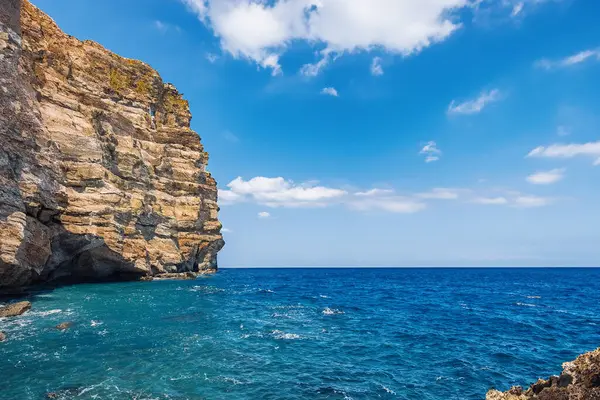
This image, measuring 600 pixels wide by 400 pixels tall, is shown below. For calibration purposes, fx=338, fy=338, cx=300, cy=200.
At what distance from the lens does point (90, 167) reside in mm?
53656

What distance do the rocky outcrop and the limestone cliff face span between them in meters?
41.3

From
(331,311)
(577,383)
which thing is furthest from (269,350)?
(577,383)

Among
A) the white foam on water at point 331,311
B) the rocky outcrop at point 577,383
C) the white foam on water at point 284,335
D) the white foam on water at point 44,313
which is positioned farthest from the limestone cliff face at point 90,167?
the rocky outcrop at point 577,383

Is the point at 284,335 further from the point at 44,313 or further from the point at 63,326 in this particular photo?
the point at 44,313

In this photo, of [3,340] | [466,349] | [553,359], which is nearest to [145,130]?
[3,340]

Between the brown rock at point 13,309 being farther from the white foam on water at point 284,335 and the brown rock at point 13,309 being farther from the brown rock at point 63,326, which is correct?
the white foam on water at point 284,335

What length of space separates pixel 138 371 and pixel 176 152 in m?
66.7

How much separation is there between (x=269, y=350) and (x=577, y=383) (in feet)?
63.3

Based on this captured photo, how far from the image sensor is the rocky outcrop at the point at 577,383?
28.1ft

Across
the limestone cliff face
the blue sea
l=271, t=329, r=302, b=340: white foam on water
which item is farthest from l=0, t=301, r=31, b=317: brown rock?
l=271, t=329, r=302, b=340: white foam on water

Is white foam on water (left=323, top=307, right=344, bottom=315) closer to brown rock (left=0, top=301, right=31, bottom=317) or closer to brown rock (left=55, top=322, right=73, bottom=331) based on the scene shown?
brown rock (left=55, top=322, right=73, bottom=331)

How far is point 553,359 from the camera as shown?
936 inches

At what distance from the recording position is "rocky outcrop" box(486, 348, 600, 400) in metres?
8.57

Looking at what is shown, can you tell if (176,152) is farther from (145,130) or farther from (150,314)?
(150,314)
